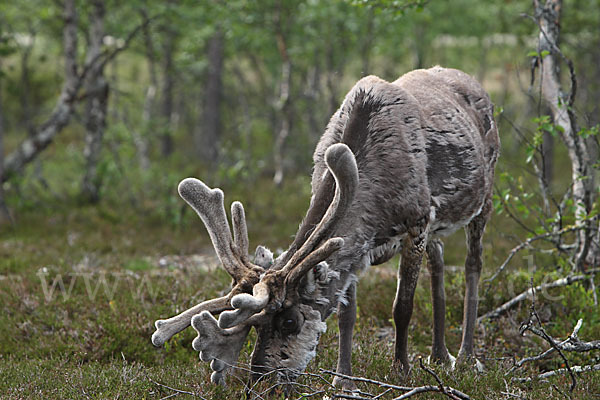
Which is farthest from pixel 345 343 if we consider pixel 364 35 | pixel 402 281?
pixel 364 35

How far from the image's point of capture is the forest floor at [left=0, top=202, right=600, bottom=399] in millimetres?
4719

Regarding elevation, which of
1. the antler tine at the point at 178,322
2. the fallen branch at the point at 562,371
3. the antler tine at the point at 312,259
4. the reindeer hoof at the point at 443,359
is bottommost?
the reindeer hoof at the point at 443,359

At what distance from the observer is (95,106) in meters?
12.5

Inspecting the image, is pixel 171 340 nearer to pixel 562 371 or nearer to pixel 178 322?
pixel 178 322

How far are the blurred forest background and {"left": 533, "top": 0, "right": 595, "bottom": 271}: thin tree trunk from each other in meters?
0.07

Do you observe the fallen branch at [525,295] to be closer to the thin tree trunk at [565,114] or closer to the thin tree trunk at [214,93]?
the thin tree trunk at [565,114]

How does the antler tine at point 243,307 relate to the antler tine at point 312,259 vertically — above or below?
below

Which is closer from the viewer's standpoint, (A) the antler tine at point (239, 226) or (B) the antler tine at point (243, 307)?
(B) the antler tine at point (243, 307)

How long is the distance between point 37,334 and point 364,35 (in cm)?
1303

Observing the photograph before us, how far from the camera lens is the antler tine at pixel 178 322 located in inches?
153

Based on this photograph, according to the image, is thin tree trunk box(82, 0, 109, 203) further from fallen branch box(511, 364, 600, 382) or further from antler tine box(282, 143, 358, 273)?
fallen branch box(511, 364, 600, 382)

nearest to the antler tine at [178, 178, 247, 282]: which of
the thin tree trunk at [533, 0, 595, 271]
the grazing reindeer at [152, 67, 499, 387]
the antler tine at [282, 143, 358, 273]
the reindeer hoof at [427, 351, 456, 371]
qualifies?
the grazing reindeer at [152, 67, 499, 387]

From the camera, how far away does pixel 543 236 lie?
6.88 meters

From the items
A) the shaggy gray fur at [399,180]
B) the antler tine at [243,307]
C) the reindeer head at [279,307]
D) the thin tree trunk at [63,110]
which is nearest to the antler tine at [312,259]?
the reindeer head at [279,307]
